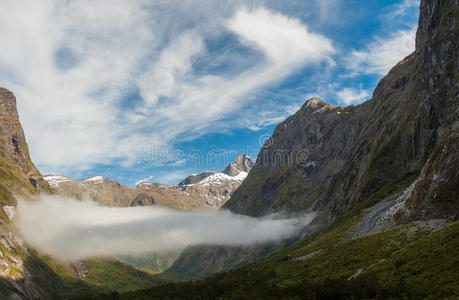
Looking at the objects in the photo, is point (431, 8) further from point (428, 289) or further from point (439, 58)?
point (428, 289)

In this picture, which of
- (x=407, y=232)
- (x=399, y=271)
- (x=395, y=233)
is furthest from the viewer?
(x=395, y=233)

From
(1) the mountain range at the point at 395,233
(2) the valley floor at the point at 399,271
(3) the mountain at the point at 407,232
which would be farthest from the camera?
(1) the mountain range at the point at 395,233

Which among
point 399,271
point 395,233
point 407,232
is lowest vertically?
point 399,271

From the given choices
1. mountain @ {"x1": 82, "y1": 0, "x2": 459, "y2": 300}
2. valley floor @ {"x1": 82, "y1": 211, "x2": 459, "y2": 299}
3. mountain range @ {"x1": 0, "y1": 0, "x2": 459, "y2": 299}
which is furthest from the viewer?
mountain range @ {"x1": 0, "y1": 0, "x2": 459, "y2": 299}

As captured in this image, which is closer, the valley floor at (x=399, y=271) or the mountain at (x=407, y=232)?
the valley floor at (x=399, y=271)

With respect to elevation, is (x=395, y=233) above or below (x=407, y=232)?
below

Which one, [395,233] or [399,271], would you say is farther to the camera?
[395,233]

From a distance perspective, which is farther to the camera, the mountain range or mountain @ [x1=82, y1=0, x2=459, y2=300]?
the mountain range

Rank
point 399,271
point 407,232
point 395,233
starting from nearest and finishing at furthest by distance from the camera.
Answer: point 399,271 → point 407,232 → point 395,233

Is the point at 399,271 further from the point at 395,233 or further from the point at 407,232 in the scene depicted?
the point at 395,233

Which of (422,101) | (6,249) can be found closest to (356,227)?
(422,101)

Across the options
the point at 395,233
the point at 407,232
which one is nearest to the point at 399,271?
the point at 407,232

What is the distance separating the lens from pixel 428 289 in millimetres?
25297

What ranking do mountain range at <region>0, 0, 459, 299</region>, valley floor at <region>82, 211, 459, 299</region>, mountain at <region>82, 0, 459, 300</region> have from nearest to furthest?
valley floor at <region>82, 211, 459, 299</region> < mountain at <region>82, 0, 459, 300</region> < mountain range at <region>0, 0, 459, 299</region>
